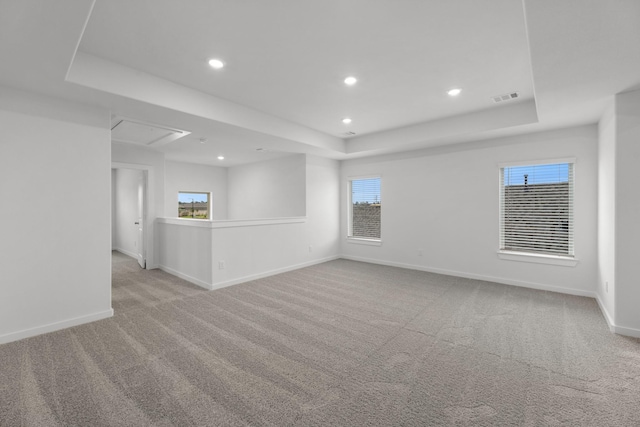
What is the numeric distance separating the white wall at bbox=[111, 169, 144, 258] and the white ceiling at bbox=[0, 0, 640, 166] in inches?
172

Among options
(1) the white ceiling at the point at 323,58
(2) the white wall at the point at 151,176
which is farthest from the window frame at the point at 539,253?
(2) the white wall at the point at 151,176

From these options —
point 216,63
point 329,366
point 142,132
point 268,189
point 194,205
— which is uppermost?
point 216,63

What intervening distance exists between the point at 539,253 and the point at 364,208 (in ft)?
11.3

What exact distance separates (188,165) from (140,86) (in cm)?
511

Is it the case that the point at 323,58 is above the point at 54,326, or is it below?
above

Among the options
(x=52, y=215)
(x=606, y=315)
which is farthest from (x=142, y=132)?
(x=606, y=315)

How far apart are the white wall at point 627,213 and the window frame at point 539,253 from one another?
1380mm

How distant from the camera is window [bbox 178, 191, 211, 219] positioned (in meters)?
7.98

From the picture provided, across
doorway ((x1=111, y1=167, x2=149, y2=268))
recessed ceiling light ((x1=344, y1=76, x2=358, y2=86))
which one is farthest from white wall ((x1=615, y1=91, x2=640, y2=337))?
doorway ((x1=111, y1=167, x2=149, y2=268))

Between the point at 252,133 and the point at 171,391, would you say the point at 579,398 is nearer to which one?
the point at 171,391

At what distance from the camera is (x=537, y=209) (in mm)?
4516

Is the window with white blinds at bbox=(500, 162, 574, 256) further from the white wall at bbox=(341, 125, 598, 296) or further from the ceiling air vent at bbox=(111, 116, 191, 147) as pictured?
the ceiling air vent at bbox=(111, 116, 191, 147)

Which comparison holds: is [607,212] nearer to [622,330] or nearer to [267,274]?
[622,330]

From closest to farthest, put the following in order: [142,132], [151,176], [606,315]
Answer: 1. [606,315]
2. [142,132]
3. [151,176]
